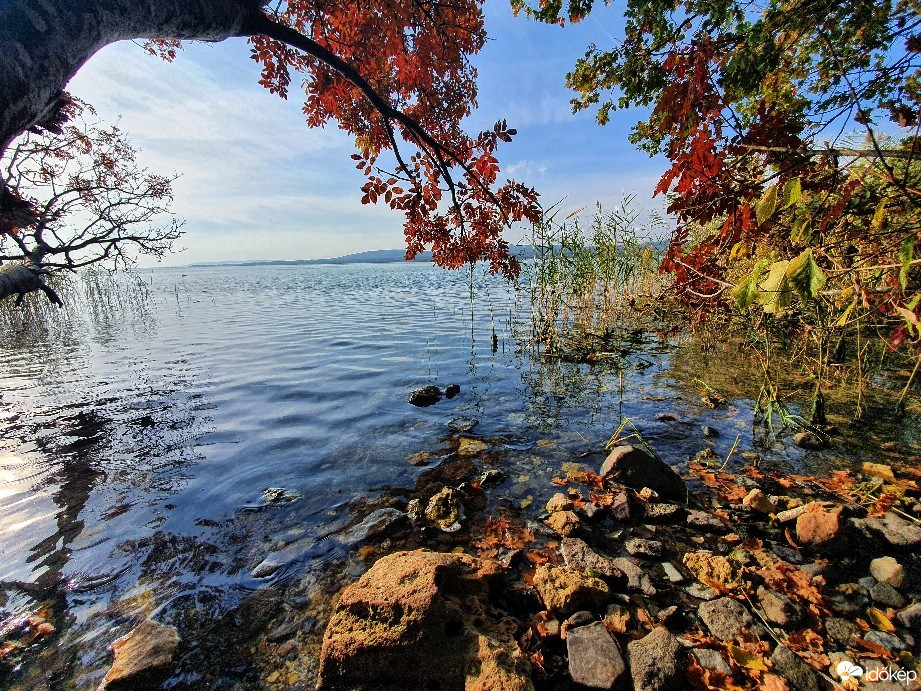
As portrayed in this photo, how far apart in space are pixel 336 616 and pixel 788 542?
3787mm

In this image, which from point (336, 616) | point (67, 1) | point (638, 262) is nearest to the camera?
point (67, 1)

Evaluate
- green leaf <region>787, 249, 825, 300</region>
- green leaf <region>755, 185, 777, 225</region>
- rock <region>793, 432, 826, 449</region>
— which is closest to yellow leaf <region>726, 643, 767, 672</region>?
green leaf <region>787, 249, 825, 300</region>

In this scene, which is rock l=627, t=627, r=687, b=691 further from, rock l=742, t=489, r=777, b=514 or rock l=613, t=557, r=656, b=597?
rock l=742, t=489, r=777, b=514

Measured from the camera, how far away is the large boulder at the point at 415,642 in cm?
213

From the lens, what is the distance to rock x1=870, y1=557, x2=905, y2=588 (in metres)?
2.76

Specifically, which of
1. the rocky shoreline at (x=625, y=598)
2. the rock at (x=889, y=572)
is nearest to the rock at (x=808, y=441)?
the rocky shoreline at (x=625, y=598)

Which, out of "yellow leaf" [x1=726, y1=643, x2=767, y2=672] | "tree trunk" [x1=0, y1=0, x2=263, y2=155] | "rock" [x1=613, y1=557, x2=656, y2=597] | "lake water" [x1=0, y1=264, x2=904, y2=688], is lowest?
"lake water" [x1=0, y1=264, x2=904, y2=688]

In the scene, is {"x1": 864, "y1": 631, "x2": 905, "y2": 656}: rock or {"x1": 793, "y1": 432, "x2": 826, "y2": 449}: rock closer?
{"x1": 864, "y1": 631, "x2": 905, "y2": 656}: rock

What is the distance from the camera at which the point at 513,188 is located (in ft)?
13.5

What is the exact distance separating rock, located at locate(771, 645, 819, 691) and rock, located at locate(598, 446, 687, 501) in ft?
6.10

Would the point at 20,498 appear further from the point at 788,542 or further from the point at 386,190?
the point at 788,542

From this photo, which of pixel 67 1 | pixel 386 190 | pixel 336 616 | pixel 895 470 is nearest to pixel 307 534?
pixel 336 616

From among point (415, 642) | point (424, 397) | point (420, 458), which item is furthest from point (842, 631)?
point (424, 397)

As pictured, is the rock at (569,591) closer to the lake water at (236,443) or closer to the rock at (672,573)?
the rock at (672,573)
